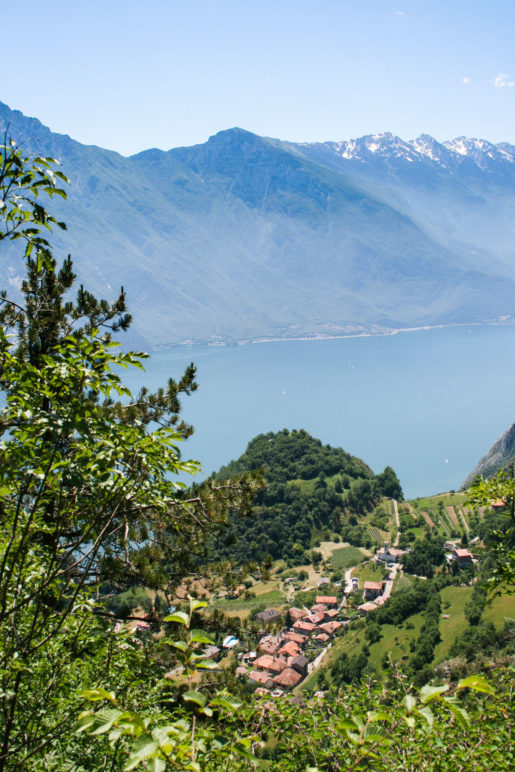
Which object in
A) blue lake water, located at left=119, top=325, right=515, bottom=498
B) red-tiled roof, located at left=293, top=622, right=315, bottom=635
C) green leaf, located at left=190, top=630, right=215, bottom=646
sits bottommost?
red-tiled roof, located at left=293, top=622, right=315, bottom=635

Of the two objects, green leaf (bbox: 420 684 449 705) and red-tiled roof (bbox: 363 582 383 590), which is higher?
green leaf (bbox: 420 684 449 705)

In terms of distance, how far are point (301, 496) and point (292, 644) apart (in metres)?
19.7

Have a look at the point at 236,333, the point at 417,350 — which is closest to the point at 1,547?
the point at 417,350

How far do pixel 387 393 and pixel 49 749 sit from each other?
334 ft

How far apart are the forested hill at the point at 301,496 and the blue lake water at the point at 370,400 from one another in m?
8.64

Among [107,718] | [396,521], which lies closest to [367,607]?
[396,521]

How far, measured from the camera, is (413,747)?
3.02 meters

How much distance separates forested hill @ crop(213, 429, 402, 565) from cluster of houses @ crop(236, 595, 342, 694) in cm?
815

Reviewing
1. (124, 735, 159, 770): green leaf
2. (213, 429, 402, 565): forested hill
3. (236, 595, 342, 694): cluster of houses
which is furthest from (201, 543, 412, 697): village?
(124, 735, 159, 770): green leaf

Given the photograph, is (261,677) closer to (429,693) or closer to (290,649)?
(290,649)

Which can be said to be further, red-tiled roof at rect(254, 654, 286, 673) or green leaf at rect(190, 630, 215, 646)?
red-tiled roof at rect(254, 654, 286, 673)

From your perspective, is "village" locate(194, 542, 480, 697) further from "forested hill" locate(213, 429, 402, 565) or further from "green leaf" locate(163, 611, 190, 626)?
"green leaf" locate(163, 611, 190, 626)

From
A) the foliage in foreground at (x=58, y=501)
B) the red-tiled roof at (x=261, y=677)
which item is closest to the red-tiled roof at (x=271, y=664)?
the red-tiled roof at (x=261, y=677)

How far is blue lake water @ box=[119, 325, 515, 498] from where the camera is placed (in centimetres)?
6662
